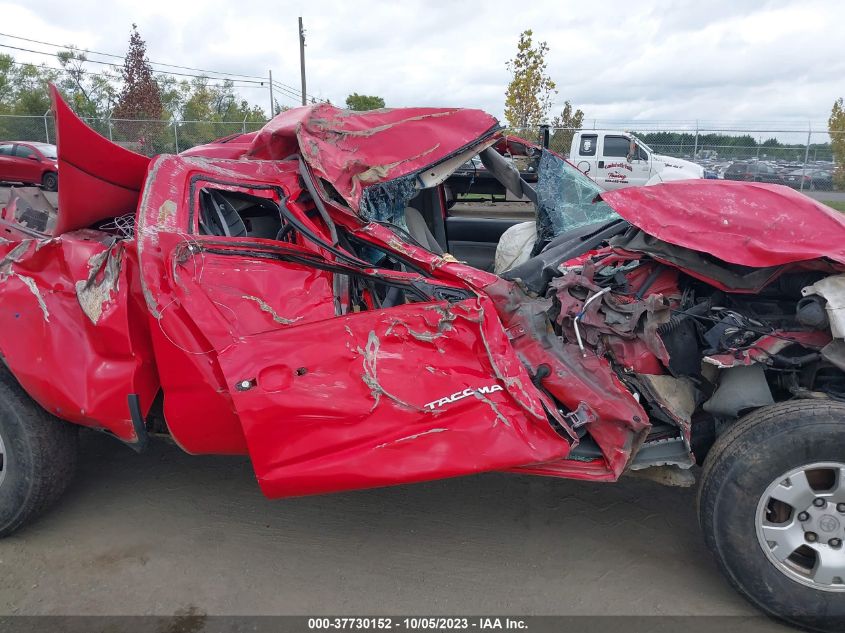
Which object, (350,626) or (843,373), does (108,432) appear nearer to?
(350,626)

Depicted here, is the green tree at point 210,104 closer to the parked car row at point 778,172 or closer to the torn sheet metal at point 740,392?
the parked car row at point 778,172

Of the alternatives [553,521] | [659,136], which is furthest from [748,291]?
[659,136]

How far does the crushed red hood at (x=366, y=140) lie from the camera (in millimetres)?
3113

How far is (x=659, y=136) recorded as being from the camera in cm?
1941

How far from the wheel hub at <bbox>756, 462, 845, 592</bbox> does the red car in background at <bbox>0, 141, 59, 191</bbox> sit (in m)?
19.4

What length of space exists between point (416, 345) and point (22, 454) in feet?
6.46

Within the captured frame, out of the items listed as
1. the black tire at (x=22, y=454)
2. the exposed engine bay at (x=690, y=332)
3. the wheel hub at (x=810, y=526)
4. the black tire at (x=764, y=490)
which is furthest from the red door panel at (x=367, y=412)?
the black tire at (x=22, y=454)

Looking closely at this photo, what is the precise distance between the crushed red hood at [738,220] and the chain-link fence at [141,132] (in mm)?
20735

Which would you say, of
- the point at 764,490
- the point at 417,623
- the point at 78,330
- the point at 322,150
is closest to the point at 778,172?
the point at 764,490

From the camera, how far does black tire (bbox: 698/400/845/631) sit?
2473 mm

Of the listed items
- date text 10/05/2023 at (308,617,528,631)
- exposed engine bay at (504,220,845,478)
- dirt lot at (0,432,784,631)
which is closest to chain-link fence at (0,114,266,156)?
dirt lot at (0,432,784,631)

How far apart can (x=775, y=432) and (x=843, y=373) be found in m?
0.56

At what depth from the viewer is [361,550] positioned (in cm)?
304

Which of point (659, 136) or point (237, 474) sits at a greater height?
point (659, 136)
